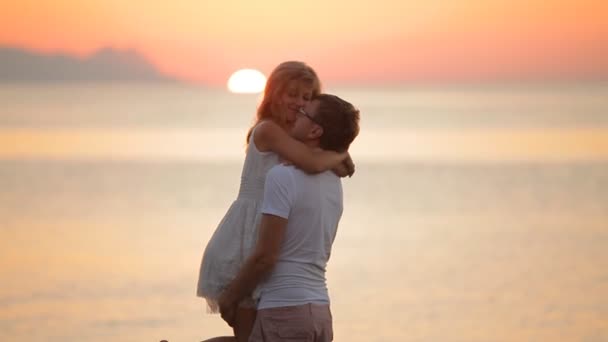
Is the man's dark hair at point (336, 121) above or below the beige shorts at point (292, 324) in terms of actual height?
above

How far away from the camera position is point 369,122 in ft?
236

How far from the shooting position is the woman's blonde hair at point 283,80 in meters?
4.72

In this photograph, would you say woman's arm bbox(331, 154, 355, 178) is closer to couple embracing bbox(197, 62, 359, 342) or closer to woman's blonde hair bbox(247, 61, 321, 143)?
couple embracing bbox(197, 62, 359, 342)

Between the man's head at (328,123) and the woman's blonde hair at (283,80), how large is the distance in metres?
0.21

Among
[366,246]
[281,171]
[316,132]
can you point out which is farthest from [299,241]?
[366,246]

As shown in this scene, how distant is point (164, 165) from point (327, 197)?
90.3 feet

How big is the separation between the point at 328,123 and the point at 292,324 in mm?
638

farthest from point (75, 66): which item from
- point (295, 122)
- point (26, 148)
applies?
point (295, 122)

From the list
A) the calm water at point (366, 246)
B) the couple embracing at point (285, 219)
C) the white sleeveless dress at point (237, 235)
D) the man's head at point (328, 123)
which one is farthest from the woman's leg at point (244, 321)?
the calm water at point (366, 246)

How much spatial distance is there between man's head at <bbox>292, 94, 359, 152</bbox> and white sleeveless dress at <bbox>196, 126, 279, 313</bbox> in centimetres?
22

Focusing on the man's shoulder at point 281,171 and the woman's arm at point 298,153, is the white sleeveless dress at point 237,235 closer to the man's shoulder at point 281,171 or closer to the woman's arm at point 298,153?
the woman's arm at point 298,153

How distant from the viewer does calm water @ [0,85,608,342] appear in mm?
10438

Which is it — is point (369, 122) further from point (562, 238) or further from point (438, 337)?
point (438, 337)

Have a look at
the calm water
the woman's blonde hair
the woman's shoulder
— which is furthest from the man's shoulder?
the calm water
